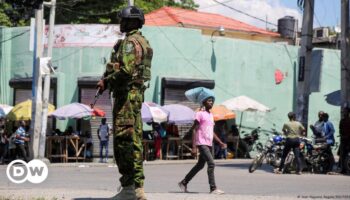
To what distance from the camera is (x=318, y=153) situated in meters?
19.4

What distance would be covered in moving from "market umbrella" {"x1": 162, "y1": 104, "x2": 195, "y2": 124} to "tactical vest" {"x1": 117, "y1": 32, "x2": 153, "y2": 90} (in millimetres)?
19258

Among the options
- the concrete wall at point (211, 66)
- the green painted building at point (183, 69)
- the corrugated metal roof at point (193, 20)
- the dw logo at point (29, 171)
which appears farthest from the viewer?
the corrugated metal roof at point (193, 20)

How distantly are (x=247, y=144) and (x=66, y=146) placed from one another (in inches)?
323

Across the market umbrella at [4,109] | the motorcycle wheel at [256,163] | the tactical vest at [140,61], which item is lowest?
the motorcycle wheel at [256,163]

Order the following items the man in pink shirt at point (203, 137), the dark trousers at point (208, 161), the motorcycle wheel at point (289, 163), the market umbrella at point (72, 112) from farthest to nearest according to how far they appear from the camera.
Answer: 1. the market umbrella at point (72, 112)
2. the motorcycle wheel at point (289, 163)
3. the man in pink shirt at point (203, 137)
4. the dark trousers at point (208, 161)

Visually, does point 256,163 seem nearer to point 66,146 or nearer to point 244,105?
point 66,146

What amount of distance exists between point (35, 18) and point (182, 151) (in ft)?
28.7

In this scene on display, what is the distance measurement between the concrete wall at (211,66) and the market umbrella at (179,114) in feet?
5.05

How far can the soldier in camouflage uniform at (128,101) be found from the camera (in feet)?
24.8

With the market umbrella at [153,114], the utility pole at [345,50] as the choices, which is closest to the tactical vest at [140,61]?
the utility pole at [345,50]

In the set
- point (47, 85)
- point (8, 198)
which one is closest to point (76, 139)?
point (47, 85)

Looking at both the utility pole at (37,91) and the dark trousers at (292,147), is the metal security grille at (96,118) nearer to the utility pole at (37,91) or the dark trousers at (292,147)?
the utility pole at (37,91)

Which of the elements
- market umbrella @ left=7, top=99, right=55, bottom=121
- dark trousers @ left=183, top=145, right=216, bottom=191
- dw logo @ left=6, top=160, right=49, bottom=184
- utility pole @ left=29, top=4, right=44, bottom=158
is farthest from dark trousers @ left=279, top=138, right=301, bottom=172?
market umbrella @ left=7, top=99, right=55, bottom=121

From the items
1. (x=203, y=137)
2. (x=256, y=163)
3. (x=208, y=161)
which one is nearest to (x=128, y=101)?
(x=208, y=161)
